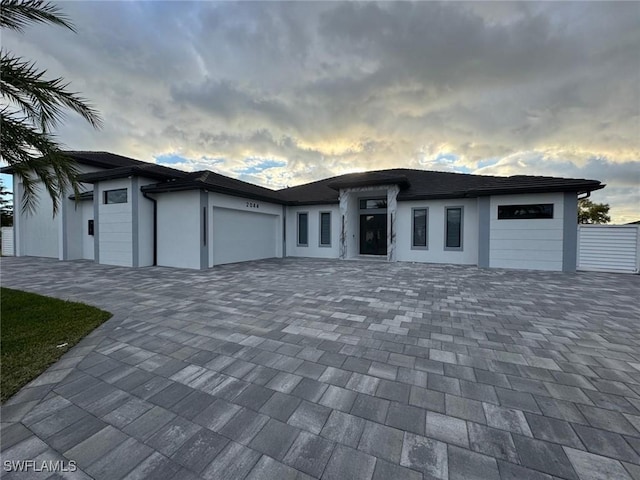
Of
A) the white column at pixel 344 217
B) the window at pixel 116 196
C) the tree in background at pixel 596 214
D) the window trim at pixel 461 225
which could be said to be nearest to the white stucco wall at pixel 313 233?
the white column at pixel 344 217

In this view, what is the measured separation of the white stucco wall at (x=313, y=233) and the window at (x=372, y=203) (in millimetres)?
1508

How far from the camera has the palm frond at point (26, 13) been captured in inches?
138

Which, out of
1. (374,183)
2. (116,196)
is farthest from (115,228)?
(374,183)

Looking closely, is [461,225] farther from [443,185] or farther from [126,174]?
[126,174]

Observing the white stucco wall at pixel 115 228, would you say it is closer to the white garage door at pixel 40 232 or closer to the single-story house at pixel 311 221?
the single-story house at pixel 311 221

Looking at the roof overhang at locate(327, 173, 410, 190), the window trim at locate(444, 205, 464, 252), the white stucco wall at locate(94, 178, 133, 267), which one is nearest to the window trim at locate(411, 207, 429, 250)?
the window trim at locate(444, 205, 464, 252)

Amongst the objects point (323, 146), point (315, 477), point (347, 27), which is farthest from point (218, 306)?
point (323, 146)

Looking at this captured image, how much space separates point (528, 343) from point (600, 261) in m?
9.42

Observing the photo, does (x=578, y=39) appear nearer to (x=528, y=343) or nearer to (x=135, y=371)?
(x=528, y=343)

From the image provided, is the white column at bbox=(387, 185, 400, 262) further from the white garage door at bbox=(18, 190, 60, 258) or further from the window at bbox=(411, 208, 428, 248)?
the white garage door at bbox=(18, 190, 60, 258)

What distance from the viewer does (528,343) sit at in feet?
10.6

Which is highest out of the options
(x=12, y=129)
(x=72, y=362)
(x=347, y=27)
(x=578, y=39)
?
(x=347, y=27)

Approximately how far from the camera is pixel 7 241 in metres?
14.7

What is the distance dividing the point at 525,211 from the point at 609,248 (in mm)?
3018
